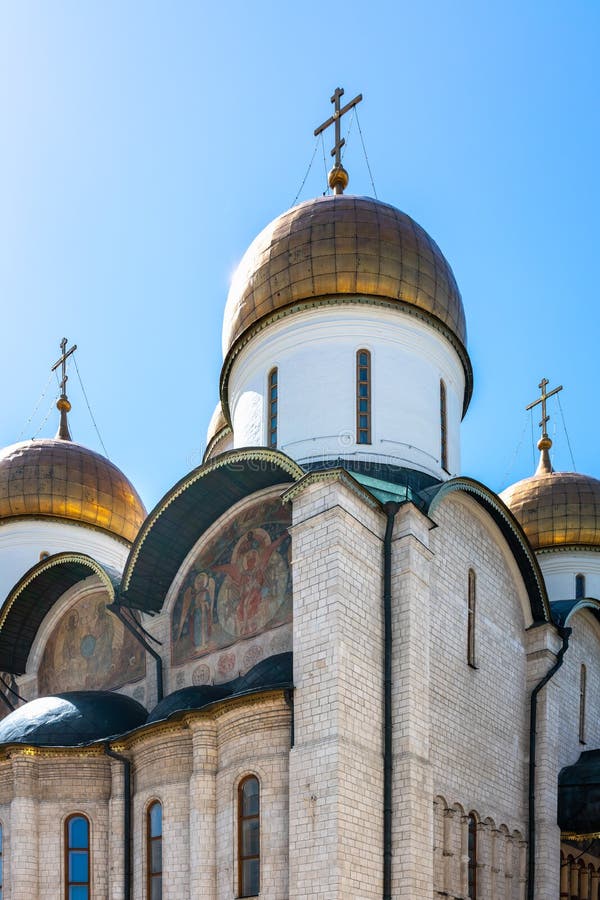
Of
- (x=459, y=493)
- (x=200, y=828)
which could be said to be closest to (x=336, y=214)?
(x=459, y=493)

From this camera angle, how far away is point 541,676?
12953mm

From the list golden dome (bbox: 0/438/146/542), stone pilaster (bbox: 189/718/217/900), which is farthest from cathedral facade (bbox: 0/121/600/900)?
golden dome (bbox: 0/438/146/542)

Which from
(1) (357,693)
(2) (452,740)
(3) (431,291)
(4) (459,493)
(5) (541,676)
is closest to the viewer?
(1) (357,693)

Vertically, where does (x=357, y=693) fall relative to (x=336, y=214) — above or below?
below

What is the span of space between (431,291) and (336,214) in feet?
5.07

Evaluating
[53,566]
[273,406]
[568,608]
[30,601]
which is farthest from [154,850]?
[568,608]

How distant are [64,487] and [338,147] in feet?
22.8

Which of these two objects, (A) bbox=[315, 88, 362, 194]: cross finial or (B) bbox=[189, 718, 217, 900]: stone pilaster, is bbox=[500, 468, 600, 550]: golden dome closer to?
(A) bbox=[315, 88, 362, 194]: cross finial

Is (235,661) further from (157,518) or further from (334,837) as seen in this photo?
(334,837)

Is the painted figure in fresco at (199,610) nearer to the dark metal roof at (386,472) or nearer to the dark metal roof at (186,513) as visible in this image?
the dark metal roof at (186,513)

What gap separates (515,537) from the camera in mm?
12859

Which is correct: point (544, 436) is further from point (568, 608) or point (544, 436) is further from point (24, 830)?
point (24, 830)

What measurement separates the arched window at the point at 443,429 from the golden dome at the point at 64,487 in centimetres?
662

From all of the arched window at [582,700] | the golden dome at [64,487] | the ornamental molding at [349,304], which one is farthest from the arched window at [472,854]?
the golden dome at [64,487]
